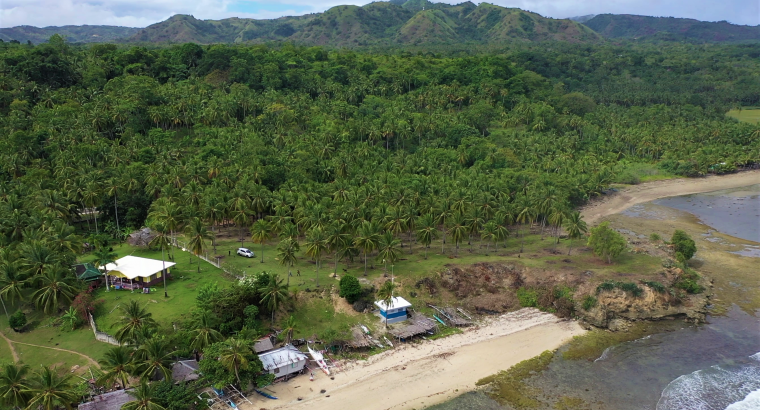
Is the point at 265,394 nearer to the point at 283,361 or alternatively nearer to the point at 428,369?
the point at 283,361

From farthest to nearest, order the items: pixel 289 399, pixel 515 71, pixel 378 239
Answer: pixel 515 71, pixel 378 239, pixel 289 399

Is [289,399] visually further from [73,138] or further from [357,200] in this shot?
[73,138]

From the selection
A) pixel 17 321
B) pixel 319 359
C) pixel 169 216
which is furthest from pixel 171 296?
pixel 319 359

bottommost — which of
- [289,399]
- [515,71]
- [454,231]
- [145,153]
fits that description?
[289,399]

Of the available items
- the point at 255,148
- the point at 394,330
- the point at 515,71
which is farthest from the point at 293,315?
the point at 515,71

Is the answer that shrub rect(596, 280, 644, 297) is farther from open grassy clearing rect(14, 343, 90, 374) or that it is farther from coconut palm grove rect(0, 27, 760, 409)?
open grassy clearing rect(14, 343, 90, 374)

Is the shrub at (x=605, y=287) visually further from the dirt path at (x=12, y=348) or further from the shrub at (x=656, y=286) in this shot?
the dirt path at (x=12, y=348)

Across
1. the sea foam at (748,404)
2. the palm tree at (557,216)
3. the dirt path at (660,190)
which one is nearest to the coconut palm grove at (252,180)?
the palm tree at (557,216)
